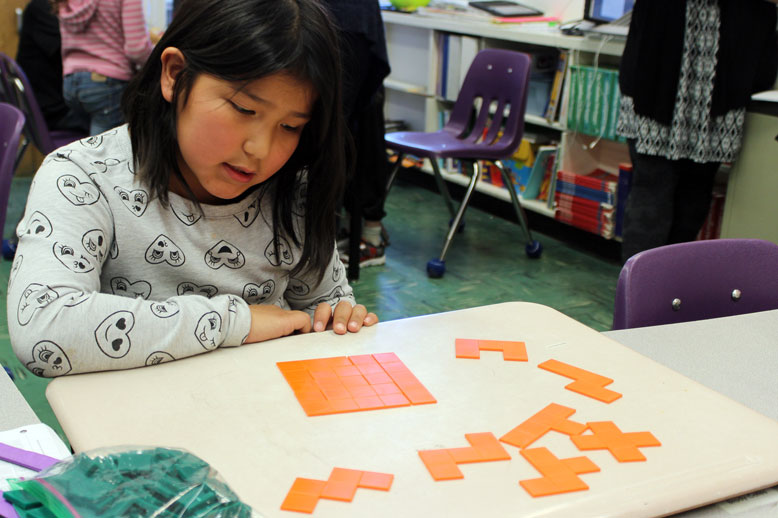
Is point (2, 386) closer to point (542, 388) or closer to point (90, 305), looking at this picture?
point (90, 305)

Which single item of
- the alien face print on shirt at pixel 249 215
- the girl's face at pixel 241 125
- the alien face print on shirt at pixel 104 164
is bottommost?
the alien face print on shirt at pixel 249 215

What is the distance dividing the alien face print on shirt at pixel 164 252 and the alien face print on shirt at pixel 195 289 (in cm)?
4

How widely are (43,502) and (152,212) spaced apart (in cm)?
55

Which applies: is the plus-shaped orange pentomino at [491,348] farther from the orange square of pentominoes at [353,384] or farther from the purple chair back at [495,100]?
the purple chair back at [495,100]

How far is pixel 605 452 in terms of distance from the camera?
2.58 ft

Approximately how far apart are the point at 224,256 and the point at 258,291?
8 cm

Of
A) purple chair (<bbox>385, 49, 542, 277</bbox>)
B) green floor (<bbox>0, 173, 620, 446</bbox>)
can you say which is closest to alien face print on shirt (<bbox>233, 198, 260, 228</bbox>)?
green floor (<bbox>0, 173, 620, 446</bbox>)

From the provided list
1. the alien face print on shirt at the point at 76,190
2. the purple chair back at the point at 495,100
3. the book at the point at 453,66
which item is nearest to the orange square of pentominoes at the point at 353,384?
the alien face print on shirt at the point at 76,190

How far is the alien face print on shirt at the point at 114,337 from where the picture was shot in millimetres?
921

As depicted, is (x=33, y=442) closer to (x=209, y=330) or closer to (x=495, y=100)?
(x=209, y=330)

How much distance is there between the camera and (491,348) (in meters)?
1.00

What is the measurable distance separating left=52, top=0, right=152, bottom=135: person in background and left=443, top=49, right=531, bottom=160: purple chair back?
1.37 metres

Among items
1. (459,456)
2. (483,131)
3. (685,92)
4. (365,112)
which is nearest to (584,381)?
(459,456)

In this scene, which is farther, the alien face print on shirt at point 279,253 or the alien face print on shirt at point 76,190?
the alien face print on shirt at point 279,253
